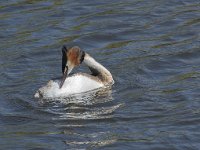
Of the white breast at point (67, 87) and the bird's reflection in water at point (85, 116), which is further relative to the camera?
the white breast at point (67, 87)

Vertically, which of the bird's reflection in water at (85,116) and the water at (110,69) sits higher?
the water at (110,69)

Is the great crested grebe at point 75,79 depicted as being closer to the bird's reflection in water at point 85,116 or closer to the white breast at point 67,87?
the white breast at point 67,87

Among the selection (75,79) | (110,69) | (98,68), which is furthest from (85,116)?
(110,69)

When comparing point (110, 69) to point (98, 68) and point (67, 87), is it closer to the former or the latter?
point (98, 68)

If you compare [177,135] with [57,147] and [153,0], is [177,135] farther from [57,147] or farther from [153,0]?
[153,0]

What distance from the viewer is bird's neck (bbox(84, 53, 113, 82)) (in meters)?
15.1

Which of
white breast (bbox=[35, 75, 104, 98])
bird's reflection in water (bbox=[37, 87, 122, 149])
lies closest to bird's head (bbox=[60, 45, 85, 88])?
white breast (bbox=[35, 75, 104, 98])

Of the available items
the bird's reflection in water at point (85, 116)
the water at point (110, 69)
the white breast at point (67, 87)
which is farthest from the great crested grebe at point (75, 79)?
the water at point (110, 69)

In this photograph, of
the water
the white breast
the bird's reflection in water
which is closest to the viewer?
the bird's reflection in water

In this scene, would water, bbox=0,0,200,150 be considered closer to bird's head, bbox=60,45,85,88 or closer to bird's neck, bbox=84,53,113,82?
bird's neck, bbox=84,53,113,82

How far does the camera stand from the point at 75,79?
14.5m

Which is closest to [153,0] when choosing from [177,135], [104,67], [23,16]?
[23,16]

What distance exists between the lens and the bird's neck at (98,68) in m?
15.1

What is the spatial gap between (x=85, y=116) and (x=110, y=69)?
2744 millimetres
